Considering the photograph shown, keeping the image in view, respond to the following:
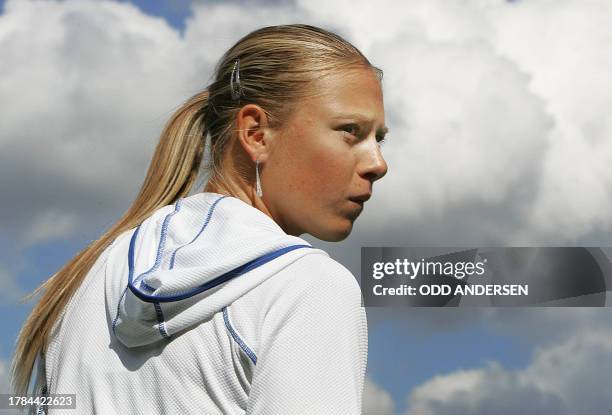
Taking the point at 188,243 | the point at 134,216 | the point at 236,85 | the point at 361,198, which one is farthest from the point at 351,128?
the point at 134,216

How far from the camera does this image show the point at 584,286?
12.9 meters

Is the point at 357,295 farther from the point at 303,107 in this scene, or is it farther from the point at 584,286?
the point at 584,286

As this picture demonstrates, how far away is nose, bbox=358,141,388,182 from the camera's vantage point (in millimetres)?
2770

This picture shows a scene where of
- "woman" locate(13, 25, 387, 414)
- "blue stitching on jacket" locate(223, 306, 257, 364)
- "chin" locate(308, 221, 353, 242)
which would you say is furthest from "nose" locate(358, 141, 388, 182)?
"blue stitching on jacket" locate(223, 306, 257, 364)

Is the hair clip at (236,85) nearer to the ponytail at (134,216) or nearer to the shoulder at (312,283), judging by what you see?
the ponytail at (134,216)

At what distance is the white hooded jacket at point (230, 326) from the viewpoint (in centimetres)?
217

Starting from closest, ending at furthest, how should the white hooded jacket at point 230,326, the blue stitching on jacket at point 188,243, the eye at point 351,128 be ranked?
the white hooded jacket at point 230,326
the blue stitching on jacket at point 188,243
the eye at point 351,128

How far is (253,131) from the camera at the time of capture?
279 centimetres

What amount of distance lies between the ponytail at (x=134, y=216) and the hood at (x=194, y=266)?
32cm

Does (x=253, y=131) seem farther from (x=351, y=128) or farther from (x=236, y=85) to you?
(x=351, y=128)

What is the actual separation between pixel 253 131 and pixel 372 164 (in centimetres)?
37

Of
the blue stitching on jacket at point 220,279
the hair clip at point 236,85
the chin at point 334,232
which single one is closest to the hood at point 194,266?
the blue stitching on jacket at point 220,279

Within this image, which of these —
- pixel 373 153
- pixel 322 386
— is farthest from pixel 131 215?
pixel 322 386

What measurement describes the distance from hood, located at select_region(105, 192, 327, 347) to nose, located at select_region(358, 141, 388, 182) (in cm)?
43
